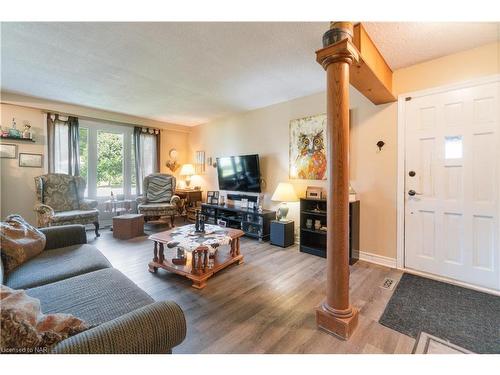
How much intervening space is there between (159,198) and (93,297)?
12.7 ft

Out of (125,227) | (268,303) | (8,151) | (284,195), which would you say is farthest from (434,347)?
(8,151)

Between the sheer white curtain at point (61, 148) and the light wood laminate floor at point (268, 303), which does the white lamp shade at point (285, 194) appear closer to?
the light wood laminate floor at point (268, 303)

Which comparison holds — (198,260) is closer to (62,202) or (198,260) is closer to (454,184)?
(454,184)

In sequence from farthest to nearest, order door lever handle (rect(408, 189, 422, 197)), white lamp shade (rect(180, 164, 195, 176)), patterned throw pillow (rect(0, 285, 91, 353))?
1. white lamp shade (rect(180, 164, 195, 176))
2. door lever handle (rect(408, 189, 422, 197))
3. patterned throw pillow (rect(0, 285, 91, 353))

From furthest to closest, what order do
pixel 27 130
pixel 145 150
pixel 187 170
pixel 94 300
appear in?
1. pixel 187 170
2. pixel 145 150
3. pixel 27 130
4. pixel 94 300

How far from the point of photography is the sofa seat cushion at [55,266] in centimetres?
146

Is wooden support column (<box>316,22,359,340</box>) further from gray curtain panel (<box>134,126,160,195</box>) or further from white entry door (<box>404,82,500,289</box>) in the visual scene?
gray curtain panel (<box>134,126,160,195</box>)

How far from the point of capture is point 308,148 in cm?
350

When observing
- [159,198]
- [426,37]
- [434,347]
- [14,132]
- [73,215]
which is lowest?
[434,347]

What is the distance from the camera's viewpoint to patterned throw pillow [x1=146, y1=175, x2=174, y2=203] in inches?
194

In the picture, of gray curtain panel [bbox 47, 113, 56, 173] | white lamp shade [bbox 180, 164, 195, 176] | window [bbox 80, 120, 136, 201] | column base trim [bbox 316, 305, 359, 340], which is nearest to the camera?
column base trim [bbox 316, 305, 359, 340]

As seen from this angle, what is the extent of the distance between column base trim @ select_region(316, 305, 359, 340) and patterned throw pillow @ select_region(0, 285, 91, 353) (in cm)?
145

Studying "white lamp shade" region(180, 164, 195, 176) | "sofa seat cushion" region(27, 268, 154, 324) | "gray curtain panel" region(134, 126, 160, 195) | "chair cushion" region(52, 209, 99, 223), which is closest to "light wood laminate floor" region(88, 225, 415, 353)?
"sofa seat cushion" region(27, 268, 154, 324)
